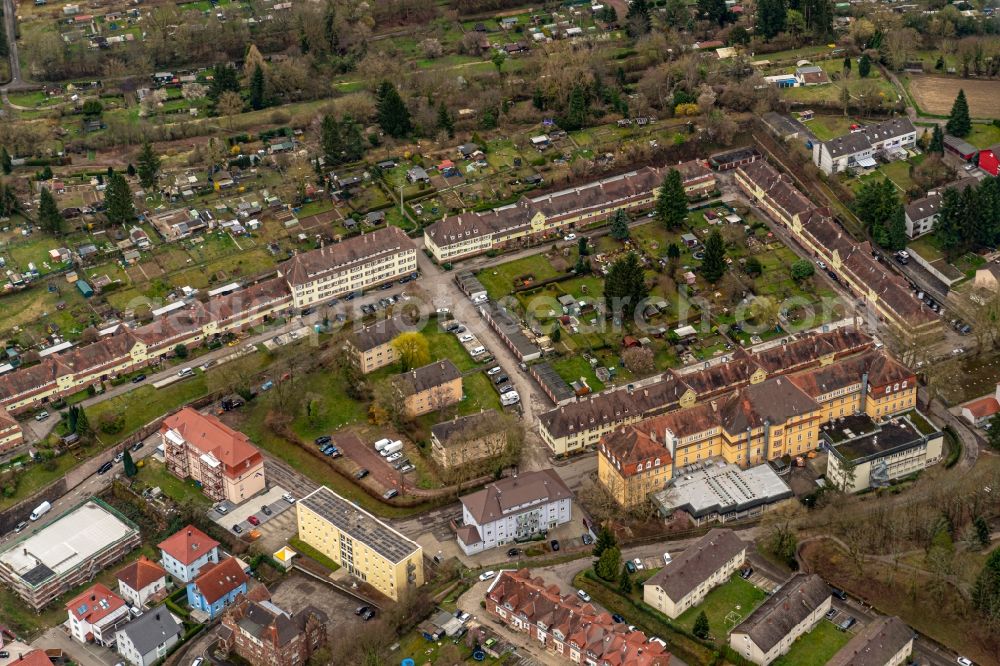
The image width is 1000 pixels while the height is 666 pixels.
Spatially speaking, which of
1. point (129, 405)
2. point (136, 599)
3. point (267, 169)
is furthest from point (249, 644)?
point (267, 169)

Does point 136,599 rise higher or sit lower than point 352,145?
lower

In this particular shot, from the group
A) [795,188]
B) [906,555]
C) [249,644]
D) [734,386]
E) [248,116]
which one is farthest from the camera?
[248,116]

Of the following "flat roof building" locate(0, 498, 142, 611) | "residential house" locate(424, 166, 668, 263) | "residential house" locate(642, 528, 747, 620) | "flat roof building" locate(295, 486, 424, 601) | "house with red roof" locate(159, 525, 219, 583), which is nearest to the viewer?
"residential house" locate(642, 528, 747, 620)

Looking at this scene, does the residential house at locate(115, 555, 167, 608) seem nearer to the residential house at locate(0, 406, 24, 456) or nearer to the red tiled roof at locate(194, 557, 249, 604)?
the red tiled roof at locate(194, 557, 249, 604)

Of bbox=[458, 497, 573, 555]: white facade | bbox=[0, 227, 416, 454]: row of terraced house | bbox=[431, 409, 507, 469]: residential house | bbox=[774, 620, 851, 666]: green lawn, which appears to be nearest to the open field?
bbox=[0, 227, 416, 454]: row of terraced house

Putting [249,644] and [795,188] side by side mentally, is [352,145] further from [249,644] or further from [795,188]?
[249,644]

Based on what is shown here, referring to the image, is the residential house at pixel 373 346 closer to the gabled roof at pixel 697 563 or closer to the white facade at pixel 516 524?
the white facade at pixel 516 524
